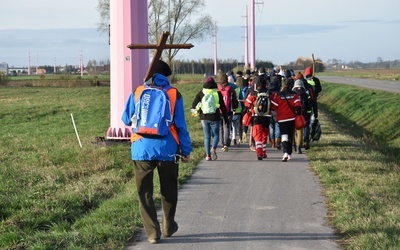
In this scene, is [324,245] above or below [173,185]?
below

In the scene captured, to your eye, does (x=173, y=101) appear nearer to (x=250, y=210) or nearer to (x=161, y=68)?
(x=161, y=68)

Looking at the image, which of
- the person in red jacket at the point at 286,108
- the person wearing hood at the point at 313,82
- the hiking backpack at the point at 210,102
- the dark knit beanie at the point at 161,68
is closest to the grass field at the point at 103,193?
the person in red jacket at the point at 286,108

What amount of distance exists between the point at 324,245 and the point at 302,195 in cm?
284

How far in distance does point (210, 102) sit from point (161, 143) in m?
6.92

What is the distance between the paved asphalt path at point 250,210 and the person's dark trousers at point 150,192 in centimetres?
18

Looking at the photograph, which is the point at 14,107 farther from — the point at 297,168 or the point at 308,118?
the point at 297,168

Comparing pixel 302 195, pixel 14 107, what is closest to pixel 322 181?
pixel 302 195

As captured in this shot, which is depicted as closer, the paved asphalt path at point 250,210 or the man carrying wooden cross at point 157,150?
the man carrying wooden cross at point 157,150

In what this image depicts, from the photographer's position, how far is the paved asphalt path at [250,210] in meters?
7.44

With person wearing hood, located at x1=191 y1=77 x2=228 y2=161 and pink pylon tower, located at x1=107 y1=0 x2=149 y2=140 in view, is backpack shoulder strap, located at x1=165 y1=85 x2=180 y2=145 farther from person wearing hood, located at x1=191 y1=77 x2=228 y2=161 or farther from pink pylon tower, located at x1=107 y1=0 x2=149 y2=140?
pink pylon tower, located at x1=107 y1=0 x2=149 y2=140

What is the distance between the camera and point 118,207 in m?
8.99

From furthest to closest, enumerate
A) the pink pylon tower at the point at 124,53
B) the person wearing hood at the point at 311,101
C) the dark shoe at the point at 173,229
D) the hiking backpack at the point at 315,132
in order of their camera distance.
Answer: the hiking backpack at the point at 315,132 < the person wearing hood at the point at 311,101 < the pink pylon tower at the point at 124,53 < the dark shoe at the point at 173,229

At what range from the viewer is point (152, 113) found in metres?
7.25

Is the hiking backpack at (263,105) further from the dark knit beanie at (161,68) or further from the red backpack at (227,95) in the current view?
the dark knit beanie at (161,68)
